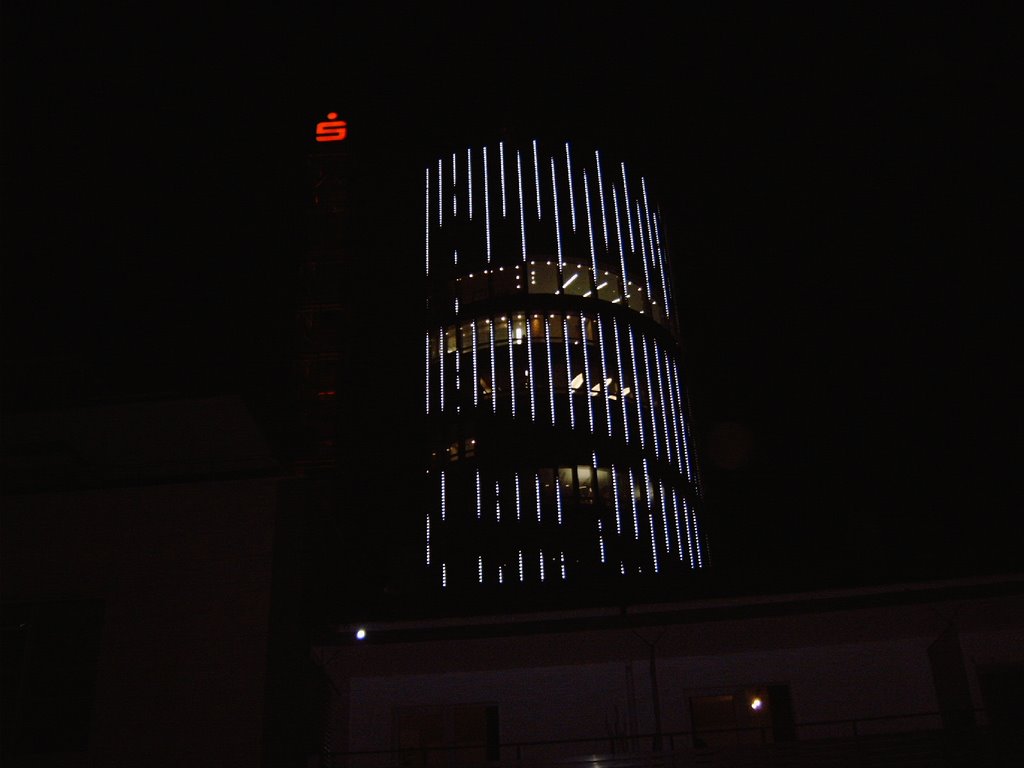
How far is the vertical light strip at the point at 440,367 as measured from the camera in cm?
5538

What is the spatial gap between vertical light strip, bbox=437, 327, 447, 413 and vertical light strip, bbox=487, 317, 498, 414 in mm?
2877

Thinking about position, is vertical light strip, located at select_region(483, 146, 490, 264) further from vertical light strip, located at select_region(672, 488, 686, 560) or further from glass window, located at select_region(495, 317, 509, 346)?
vertical light strip, located at select_region(672, 488, 686, 560)

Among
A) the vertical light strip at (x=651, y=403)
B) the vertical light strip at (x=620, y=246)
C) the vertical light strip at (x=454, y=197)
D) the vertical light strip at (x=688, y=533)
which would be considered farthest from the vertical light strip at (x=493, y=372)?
the vertical light strip at (x=688, y=533)

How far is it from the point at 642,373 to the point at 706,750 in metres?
41.9

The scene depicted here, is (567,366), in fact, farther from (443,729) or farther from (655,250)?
(443,729)

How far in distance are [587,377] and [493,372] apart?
5.53 metres

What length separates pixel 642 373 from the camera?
56719mm

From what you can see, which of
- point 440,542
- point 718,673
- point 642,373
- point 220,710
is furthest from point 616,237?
point 220,710

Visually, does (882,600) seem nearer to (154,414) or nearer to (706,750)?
(706,750)

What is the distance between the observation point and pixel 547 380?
54.7 meters

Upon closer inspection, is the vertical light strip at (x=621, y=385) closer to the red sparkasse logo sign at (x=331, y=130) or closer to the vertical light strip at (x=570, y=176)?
the vertical light strip at (x=570, y=176)

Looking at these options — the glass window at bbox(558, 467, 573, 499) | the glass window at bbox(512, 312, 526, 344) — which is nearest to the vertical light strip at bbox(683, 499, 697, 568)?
the glass window at bbox(558, 467, 573, 499)

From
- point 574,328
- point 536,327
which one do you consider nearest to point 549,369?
point 536,327

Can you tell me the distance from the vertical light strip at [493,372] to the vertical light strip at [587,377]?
5166mm
